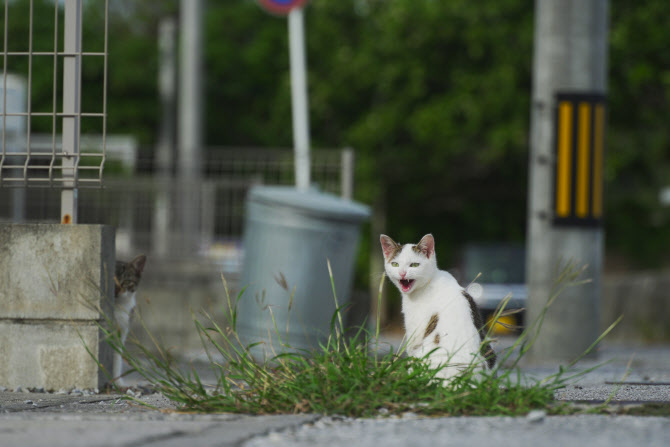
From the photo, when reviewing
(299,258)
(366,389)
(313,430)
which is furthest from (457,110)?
(313,430)

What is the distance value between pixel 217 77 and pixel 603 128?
19687mm

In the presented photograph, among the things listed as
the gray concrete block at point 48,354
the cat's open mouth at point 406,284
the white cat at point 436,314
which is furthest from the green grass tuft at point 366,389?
the gray concrete block at point 48,354

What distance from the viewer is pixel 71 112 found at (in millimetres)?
5637

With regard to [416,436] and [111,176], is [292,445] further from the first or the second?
[111,176]

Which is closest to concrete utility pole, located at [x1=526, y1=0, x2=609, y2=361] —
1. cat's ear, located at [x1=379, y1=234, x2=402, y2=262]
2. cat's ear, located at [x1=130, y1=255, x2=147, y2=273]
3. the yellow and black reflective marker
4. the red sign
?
the yellow and black reflective marker

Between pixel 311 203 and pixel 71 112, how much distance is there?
2789 mm

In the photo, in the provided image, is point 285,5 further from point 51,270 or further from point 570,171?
point 51,270

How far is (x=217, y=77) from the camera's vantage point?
27.9 m

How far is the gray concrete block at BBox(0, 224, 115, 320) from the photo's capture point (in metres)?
5.49

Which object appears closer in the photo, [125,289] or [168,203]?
[125,289]

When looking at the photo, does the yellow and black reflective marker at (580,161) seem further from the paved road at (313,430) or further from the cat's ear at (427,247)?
the paved road at (313,430)

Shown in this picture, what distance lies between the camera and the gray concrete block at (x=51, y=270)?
5.49 m

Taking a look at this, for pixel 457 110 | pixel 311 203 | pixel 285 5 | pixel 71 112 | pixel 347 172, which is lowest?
pixel 311 203

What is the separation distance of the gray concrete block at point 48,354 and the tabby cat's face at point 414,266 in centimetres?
176
